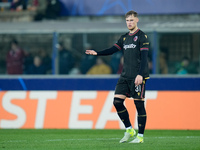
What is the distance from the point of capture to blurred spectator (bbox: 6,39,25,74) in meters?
15.5

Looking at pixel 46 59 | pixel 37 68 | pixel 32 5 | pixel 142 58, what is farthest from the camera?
pixel 32 5

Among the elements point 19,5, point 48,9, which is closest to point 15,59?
point 48,9

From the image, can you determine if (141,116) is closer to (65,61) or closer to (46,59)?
(65,61)

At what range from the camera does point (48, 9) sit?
18406mm

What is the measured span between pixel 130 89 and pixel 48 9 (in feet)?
35.1

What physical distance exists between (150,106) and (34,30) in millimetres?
5240

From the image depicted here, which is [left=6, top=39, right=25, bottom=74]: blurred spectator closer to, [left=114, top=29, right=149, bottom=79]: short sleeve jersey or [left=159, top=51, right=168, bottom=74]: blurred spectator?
[left=159, top=51, right=168, bottom=74]: blurred spectator

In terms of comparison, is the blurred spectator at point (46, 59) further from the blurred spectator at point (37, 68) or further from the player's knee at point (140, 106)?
the player's knee at point (140, 106)

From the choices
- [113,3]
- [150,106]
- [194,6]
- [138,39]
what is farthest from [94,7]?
[138,39]

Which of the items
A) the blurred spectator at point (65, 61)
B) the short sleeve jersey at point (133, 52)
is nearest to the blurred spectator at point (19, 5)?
the blurred spectator at point (65, 61)

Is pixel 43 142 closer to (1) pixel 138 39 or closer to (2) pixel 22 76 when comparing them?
(1) pixel 138 39

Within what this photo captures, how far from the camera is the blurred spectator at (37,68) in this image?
602 inches

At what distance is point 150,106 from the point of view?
486 inches

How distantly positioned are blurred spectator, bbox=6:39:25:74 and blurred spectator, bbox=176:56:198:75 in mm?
4647
